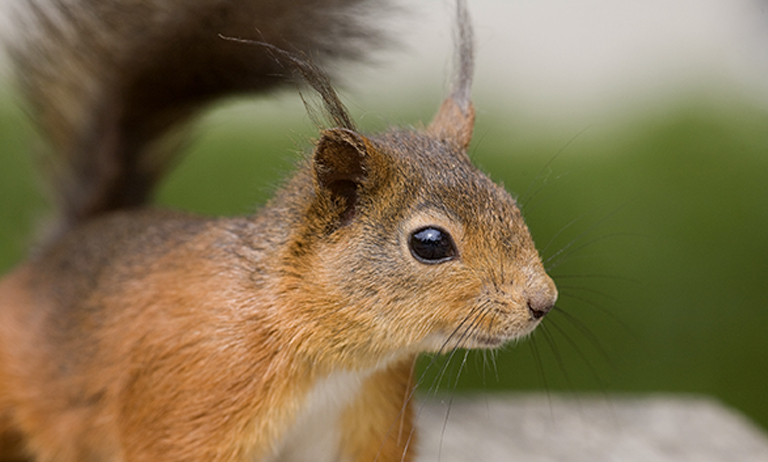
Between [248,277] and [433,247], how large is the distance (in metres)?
0.33

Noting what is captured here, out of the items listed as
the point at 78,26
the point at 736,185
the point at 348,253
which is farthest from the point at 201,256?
the point at 736,185

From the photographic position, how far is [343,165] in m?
1.05

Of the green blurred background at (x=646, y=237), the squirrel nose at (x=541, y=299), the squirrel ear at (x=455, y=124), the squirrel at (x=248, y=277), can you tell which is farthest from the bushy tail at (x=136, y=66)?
the squirrel nose at (x=541, y=299)

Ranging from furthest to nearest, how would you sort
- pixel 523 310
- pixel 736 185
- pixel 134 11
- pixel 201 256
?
pixel 736 185, pixel 134 11, pixel 201 256, pixel 523 310


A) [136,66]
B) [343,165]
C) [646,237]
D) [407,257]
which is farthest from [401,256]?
[646,237]

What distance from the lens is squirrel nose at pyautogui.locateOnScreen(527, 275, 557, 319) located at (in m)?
0.98

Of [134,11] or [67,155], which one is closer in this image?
[134,11]

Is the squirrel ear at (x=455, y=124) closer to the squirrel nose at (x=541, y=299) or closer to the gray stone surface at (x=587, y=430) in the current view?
the squirrel nose at (x=541, y=299)

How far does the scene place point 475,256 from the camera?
1.01 meters

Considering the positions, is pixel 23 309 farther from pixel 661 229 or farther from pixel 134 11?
pixel 661 229

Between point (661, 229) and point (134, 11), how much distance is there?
1.65 metres

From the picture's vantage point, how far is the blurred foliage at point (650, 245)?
7.13ft

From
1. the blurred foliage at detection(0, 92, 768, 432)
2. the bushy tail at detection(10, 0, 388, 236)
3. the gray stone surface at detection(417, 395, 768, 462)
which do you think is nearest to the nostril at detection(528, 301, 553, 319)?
the bushy tail at detection(10, 0, 388, 236)

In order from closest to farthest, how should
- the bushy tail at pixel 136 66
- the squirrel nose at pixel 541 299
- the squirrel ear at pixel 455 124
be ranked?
the squirrel nose at pixel 541 299 < the squirrel ear at pixel 455 124 < the bushy tail at pixel 136 66
